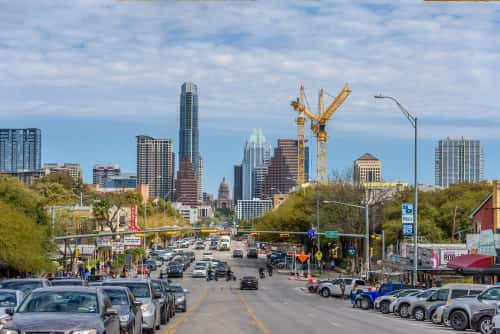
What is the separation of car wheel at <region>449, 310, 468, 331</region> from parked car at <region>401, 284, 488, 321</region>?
2365 millimetres

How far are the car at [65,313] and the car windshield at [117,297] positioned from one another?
3.79 m

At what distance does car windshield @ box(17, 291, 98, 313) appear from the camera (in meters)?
16.0

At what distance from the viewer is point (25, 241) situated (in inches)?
2093

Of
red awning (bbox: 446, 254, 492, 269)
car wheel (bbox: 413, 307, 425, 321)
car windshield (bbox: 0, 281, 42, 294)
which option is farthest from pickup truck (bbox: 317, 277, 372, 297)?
car windshield (bbox: 0, 281, 42, 294)

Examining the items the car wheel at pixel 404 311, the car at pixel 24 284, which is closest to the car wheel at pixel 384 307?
the car wheel at pixel 404 311

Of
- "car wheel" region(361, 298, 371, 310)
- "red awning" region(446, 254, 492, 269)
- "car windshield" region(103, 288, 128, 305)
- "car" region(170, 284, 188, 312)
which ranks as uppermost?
"car windshield" region(103, 288, 128, 305)

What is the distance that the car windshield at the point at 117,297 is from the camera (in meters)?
21.2

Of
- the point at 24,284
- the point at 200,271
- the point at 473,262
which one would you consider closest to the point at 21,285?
the point at 24,284

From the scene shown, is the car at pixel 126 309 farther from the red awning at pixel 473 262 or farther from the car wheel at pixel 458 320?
the red awning at pixel 473 262

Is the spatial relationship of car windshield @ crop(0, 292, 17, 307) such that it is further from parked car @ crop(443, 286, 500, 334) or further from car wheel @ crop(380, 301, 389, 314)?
car wheel @ crop(380, 301, 389, 314)

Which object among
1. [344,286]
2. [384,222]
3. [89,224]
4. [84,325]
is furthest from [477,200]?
[84,325]

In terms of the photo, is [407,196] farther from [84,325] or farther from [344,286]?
[84,325]

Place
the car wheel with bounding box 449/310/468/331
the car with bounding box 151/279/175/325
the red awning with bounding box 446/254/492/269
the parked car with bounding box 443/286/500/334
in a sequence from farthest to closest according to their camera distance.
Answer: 1. the red awning with bounding box 446/254/492/269
2. the car wheel with bounding box 449/310/468/331
3. the car with bounding box 151/279/175/325
4. the parked car with bounding box 443/286/500/334

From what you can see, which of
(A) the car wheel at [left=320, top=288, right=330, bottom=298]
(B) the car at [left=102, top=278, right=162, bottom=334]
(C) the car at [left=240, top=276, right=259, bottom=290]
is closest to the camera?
(B) the car at [left=102, top=278, right=162, bottom=334]
